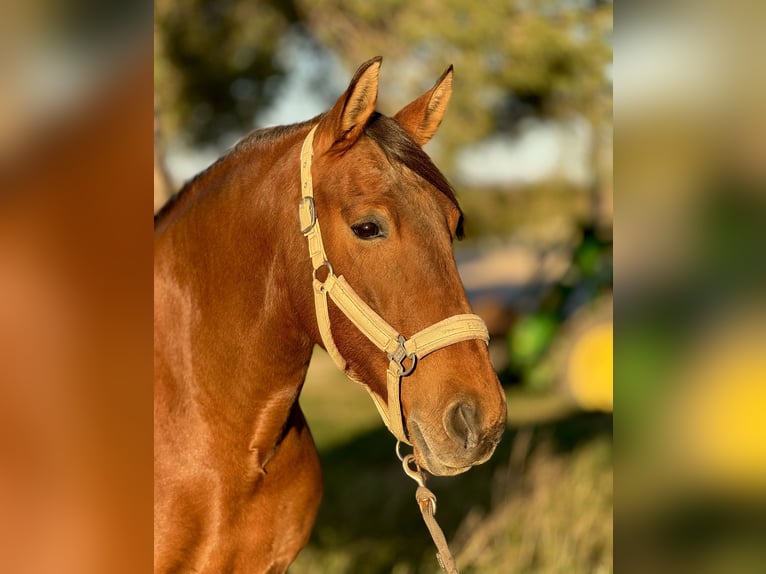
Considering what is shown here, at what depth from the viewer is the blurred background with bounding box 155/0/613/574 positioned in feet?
11.7

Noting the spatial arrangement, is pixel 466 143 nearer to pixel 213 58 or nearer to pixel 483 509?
pixel 213 58

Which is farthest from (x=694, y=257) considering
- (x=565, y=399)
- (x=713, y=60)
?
(x=565, y=399)

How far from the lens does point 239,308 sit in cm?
168

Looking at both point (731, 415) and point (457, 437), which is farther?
point (457, 437)

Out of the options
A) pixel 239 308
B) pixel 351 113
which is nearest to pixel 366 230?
pixel 351 113

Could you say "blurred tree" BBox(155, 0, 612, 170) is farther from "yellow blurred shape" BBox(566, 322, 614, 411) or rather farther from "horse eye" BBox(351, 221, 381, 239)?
"horse eye" BBox(351, 221, 381, 239)

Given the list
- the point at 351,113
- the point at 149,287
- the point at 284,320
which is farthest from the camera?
the point at 284,320

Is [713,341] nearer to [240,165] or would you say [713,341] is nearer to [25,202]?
[25,202]

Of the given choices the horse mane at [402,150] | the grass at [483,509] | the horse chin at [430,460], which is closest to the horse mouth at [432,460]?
the horse chin at [430,460]

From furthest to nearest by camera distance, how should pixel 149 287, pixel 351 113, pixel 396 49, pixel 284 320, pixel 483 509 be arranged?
pixel 396 49 → pixel 483 509 → pixel 284 320 → pixel 351 113 → pixel 149 287

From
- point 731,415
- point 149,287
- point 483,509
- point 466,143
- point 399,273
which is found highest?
point 149,287

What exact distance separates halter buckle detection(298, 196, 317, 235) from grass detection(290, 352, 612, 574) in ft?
6.63

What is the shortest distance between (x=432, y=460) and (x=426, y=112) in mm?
851

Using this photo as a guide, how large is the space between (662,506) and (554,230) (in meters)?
6.12
